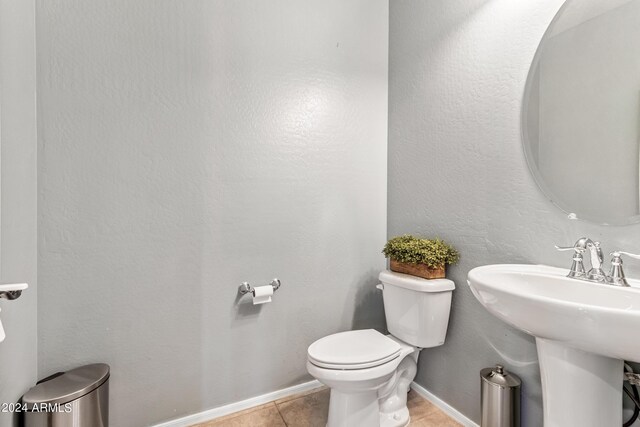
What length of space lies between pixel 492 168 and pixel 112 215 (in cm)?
174

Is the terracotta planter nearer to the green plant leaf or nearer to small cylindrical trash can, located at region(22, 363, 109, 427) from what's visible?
the green plant leaf

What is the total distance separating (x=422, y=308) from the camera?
61.7 inches

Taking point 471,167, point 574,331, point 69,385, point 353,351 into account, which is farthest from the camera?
point 471,167

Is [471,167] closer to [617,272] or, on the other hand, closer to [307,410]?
[617,272]

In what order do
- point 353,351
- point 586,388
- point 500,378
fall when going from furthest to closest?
point 353,351 → point 500,378 → point 586,388

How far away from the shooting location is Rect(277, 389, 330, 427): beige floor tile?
1.60 meters

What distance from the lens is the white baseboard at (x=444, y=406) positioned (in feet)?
5.15

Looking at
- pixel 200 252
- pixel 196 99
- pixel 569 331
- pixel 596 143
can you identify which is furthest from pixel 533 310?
pixel 196 99

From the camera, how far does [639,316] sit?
0.69m

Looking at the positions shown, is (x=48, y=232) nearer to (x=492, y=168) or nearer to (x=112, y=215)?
(x=112, y=215)

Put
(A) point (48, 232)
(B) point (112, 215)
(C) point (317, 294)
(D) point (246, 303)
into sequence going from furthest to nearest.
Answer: (C) point (317, 294), (D) point (246, 303), (B) point (112, 215), (A) point (48, 232)

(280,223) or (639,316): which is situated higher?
(280,223)

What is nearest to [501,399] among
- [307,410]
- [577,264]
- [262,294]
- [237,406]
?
[577,264]

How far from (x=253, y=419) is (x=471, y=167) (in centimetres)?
168
